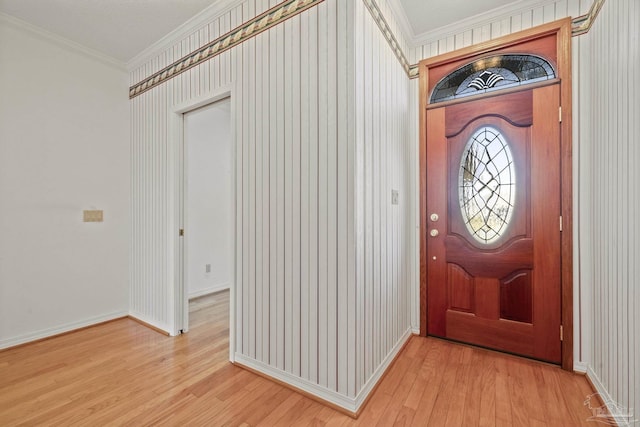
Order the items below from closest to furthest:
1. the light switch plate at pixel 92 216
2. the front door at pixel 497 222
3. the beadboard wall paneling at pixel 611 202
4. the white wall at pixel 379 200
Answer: the beadboard wall paneling at pixel 611 202 < the white wall at pixel 379 200 < the front door at pixel 497 222 < the light switch plate at pixel 92 216

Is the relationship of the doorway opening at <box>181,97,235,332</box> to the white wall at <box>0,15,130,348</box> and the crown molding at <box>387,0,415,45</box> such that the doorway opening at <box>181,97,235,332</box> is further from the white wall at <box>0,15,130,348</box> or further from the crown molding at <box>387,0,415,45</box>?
the crown molding at <box>387,0,415,45</box>

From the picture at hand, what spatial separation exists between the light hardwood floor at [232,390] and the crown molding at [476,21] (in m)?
2.75

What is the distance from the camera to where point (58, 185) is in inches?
109

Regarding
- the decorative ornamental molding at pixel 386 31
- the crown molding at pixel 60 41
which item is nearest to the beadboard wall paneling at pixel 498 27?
the decorative ornamental molding at pixel 386 31

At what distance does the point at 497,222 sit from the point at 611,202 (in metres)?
0.71

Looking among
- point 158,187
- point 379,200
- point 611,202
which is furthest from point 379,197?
point 158,187

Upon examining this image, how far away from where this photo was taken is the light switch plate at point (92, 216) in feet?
9.67

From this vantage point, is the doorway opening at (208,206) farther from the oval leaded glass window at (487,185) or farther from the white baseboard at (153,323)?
the oval leaded glass window at (487,185)

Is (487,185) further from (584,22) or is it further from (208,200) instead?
(208,200)

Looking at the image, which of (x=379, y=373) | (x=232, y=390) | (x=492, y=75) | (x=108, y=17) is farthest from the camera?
(x=108, y=17)

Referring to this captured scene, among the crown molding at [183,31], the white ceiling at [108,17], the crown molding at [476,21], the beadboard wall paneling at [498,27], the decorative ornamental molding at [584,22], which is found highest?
the white ceiling at [108,17]

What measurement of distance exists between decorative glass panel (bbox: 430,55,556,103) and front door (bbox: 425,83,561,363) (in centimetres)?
10

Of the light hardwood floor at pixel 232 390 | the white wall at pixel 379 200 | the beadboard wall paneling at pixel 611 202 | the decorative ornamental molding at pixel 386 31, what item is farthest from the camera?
the decorative ornamental molding at pixel 386 31

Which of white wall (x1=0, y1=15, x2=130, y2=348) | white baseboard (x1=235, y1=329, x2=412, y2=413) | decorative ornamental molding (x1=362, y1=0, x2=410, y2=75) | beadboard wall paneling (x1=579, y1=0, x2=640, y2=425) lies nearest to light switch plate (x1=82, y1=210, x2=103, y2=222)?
white wall (x1=0, y1=15, x2=130, y2=348)
